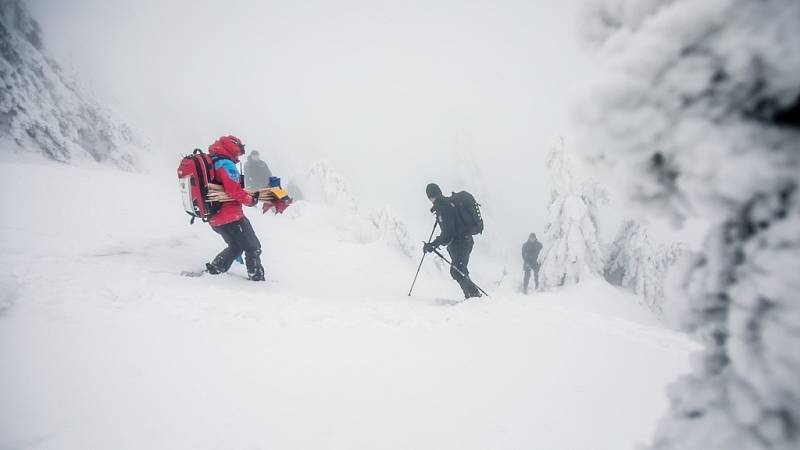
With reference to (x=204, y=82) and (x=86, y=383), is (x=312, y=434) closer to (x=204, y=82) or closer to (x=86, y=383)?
(x=86, y=383)

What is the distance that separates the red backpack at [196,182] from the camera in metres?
4.88

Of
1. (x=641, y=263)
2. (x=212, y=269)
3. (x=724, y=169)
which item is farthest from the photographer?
(x=641, y=263)

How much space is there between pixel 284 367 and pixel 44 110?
1557cm

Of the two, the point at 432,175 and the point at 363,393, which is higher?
the point at 432,175

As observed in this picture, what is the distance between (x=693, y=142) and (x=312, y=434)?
1996 mm

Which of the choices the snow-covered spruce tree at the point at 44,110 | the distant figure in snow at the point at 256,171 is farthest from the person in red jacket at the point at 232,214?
the snow-covered spruce tree at the point at 44,110

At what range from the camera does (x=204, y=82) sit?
153 feet

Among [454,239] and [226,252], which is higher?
[454,239]

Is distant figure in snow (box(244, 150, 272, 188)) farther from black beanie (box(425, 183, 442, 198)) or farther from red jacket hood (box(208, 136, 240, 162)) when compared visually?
black beanie (box(425, 183, 442, 198))

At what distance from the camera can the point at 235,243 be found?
5.44 metres

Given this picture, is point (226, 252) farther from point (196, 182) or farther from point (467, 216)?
point (467, 216)

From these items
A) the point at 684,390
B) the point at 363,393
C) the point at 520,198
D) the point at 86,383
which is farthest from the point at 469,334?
the point at 520,198

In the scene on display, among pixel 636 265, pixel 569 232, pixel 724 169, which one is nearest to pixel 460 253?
pixel 724 169

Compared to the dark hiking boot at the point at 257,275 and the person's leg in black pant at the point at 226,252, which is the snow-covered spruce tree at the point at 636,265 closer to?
the dark hiking boot at the point at 257,275
